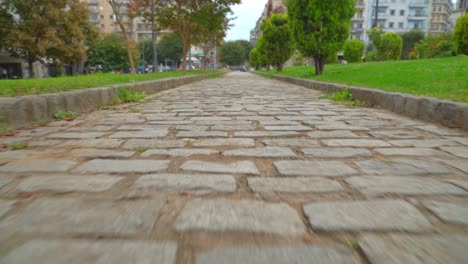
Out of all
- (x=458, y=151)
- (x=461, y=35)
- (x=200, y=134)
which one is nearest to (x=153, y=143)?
(x=200, y=134)

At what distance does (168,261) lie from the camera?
1.13 meters

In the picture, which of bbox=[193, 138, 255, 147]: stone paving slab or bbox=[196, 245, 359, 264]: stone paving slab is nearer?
bbox=[196, 245, 359, 264]: stone paving slab

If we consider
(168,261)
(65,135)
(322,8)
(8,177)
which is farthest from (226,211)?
(322,8)

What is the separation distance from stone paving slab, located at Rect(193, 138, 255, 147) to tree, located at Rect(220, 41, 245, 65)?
7945 centimetres

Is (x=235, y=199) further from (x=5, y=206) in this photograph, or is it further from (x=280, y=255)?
(x=5, y=206)

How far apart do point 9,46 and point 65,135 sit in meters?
24.7

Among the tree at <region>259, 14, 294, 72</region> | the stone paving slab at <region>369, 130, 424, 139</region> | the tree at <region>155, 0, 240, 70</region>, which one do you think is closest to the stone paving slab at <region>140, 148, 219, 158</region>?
the stone paving slab at <region>369, 130, 424, 139</region>

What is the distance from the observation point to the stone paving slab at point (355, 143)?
2.74m

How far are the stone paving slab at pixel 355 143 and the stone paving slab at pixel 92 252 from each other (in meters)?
1.99

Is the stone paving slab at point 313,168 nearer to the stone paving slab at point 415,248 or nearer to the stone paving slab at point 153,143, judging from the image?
the stone paving slab at point 415,248

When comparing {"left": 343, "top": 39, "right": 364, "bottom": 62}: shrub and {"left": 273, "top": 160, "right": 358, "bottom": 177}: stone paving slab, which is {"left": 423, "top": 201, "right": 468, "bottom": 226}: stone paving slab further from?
{"left": 343, "top": 39, "right": 364, "bottom": 62}: shrub

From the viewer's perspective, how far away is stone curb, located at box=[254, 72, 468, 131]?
3.40 metres

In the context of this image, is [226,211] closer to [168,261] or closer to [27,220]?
[168,261]

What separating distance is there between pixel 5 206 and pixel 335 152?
2.24 meters
